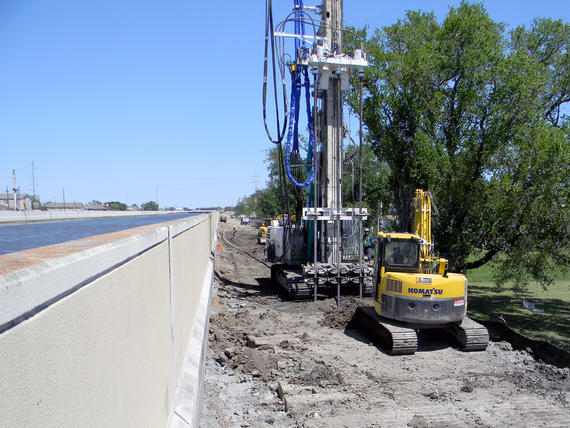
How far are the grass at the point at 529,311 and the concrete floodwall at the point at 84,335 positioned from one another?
11.6 meters

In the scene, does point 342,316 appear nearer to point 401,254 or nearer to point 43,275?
point 401,254

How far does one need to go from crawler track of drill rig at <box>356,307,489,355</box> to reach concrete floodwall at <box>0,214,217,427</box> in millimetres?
6967

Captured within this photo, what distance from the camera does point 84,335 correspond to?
72.6 inches

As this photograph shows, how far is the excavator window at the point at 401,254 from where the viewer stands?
1058cm

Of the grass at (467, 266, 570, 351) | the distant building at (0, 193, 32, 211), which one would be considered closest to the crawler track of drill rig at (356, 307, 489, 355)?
the grass at (467, 266, 570, 351)

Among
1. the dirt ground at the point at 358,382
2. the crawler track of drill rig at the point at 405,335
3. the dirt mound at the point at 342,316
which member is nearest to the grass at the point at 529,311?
the crawler track of drill rig at the point at 405,335

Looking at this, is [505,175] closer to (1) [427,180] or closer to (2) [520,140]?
(2) [520,140]

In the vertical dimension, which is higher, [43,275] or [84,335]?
[43,275]

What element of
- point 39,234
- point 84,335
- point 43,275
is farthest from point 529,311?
point 43,275

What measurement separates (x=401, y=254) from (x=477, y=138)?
7346 millimetres

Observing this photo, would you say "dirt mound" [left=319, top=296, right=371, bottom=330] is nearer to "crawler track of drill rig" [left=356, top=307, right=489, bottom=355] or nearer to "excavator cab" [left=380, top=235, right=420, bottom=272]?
"crawler track of drill rig" [left=356, top=307, right=489, bottom=355]

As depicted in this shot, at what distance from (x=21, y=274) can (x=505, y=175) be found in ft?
48.6

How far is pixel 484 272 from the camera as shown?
28.3 m

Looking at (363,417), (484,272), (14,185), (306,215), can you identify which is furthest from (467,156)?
(14,185)
